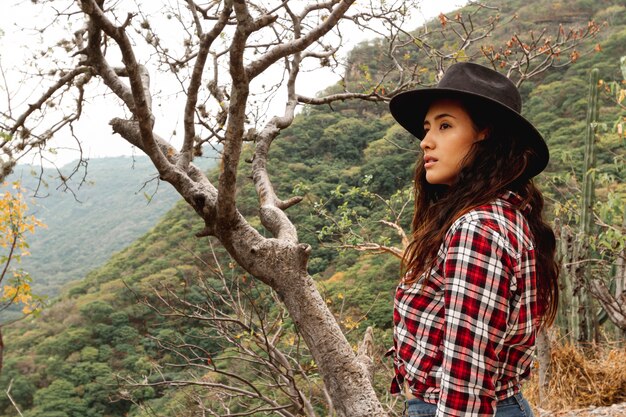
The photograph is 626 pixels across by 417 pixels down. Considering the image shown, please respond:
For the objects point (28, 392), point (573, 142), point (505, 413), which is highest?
point (505, 413)

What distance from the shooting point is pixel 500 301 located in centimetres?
92

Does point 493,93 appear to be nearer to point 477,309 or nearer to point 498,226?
point 498,226

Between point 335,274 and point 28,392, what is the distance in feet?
27.7

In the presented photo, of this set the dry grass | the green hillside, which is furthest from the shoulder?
the green hillside

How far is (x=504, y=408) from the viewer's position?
3.56ft

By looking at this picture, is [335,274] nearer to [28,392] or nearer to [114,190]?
[28,392]

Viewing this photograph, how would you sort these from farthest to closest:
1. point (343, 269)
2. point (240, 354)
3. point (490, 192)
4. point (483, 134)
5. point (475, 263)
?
1. point (343, 269)
2. point (240, 354)
3. point (483, 134)
4. point (490, 192)
5. point (475, 263)

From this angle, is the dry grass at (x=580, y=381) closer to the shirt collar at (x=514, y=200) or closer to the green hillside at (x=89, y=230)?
the shirt collar at (x=514, y=200)

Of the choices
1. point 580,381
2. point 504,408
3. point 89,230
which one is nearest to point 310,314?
point 504,408

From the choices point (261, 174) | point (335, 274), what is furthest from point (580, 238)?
point (335, 274)

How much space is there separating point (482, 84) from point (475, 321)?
48 centimetres

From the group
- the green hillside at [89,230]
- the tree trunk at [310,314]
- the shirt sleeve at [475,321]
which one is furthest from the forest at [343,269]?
the green hillside at [89,230]

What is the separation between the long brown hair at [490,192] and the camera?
1052 mm

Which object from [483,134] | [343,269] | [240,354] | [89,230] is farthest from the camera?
[89,230]
